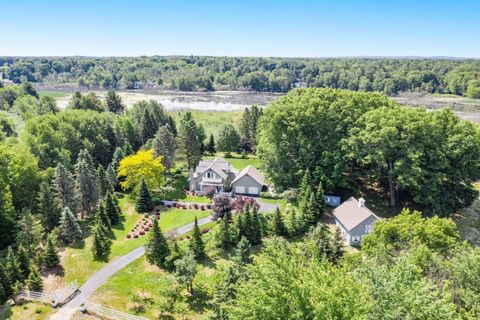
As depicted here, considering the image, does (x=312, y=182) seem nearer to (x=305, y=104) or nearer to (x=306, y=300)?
(x=305, y=104)

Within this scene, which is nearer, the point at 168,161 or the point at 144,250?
the point at 144,250

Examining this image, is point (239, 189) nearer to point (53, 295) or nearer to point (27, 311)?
point (53, 295)

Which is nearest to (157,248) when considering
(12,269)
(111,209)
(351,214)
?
(12,269)

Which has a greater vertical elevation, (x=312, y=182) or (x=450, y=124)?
(x=450, y=124)

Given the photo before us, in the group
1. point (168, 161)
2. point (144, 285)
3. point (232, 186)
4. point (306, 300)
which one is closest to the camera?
point (306, 300)

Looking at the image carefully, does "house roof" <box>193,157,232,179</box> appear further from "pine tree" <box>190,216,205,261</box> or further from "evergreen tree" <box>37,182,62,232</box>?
"evergreen tree" <box>37,182,62,232</box>

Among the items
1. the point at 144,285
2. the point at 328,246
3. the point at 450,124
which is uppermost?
the point at 450,124

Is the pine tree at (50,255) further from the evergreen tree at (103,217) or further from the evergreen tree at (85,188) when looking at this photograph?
the evergreen tree at (85,188)

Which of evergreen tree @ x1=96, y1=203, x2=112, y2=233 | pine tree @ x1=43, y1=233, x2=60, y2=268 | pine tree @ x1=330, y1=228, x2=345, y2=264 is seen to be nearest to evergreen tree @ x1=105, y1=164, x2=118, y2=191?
evergreen tree @ x1=96, y1=203, x2=112, y2=233

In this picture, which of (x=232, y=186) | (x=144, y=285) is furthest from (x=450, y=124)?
(x=144, y=285)
